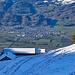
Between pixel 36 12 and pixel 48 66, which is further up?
pixel 48 66

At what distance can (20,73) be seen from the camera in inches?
592

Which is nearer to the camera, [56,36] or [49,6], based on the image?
[56,36]

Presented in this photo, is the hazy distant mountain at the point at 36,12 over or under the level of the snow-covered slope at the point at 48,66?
under

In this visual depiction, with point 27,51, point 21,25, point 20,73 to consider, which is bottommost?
point 21,25

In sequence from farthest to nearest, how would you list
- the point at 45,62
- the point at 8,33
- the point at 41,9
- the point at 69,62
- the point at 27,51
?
1. the point at 41,9
2. the point at 8,33
3. the point at 27,51
4. the point at 45,62
5. the point at 69,62

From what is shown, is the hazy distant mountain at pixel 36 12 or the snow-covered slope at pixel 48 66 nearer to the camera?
the snow-covered slope at pixel 48 66

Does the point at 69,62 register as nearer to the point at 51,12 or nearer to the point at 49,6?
the point at 51,12

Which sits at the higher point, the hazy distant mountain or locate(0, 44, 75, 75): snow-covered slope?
locate(0, 44, 75, 75): snow-covered slope

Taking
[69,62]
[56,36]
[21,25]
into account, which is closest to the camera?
[69,62]

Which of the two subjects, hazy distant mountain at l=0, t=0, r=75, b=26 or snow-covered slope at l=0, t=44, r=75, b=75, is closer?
snow-covered slope at l=0, t=44, r=75, b=75

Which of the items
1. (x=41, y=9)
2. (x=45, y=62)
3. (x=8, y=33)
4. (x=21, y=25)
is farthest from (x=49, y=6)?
(x=45, y=62)

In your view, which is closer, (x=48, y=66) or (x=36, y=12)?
(x=48, y=66)

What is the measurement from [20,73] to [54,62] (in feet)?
4.66

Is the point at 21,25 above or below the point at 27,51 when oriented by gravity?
below
